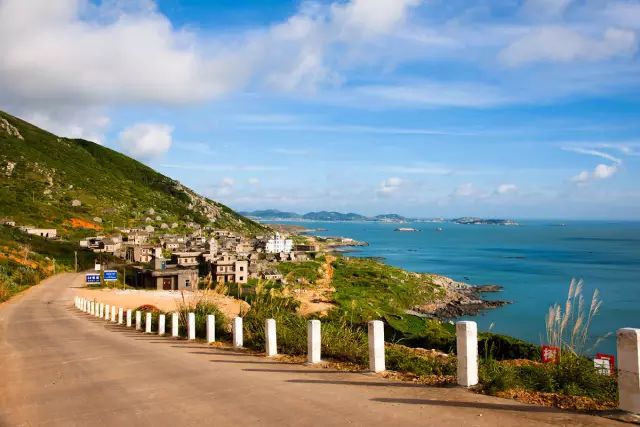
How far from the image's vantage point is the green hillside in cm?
10659

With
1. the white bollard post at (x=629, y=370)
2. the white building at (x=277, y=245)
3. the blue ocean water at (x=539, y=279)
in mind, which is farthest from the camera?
the white building at (x=277, y=245)

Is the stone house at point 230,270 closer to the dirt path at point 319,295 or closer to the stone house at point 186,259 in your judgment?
the stone house at point 186,259

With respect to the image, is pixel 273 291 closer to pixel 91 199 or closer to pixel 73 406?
pixel 73 406

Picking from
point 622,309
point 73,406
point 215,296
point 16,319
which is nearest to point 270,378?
point 73,406

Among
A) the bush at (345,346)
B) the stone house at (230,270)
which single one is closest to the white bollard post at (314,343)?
the bush at (345,346)

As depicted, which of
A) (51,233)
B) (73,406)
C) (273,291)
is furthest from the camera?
(51,233)

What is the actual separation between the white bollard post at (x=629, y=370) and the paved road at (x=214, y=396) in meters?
0.38

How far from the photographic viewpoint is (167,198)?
578 feet

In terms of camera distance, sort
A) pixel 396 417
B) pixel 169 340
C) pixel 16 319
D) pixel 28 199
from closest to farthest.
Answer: pixel 396 417
pixel 169 340
pixel 16 319
pixel 28 199

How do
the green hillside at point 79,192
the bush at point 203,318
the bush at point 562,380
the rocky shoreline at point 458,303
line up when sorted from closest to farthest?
Answer: the bush at point 562,380 → the bush at point 203,318 → the rocky shoreline at point 458,303 → the green hillside at point 79,192

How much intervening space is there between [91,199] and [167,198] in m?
46.3

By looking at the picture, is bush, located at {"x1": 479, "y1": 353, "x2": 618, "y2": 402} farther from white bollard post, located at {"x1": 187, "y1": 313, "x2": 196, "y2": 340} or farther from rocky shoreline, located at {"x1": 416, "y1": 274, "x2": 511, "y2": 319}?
rocky shoreline, located at {"x1": 416, "y1": 274, "x2": 511, "y2": 319}

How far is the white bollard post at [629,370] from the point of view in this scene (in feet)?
18.5

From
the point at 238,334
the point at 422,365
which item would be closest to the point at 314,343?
the point at 422,365
